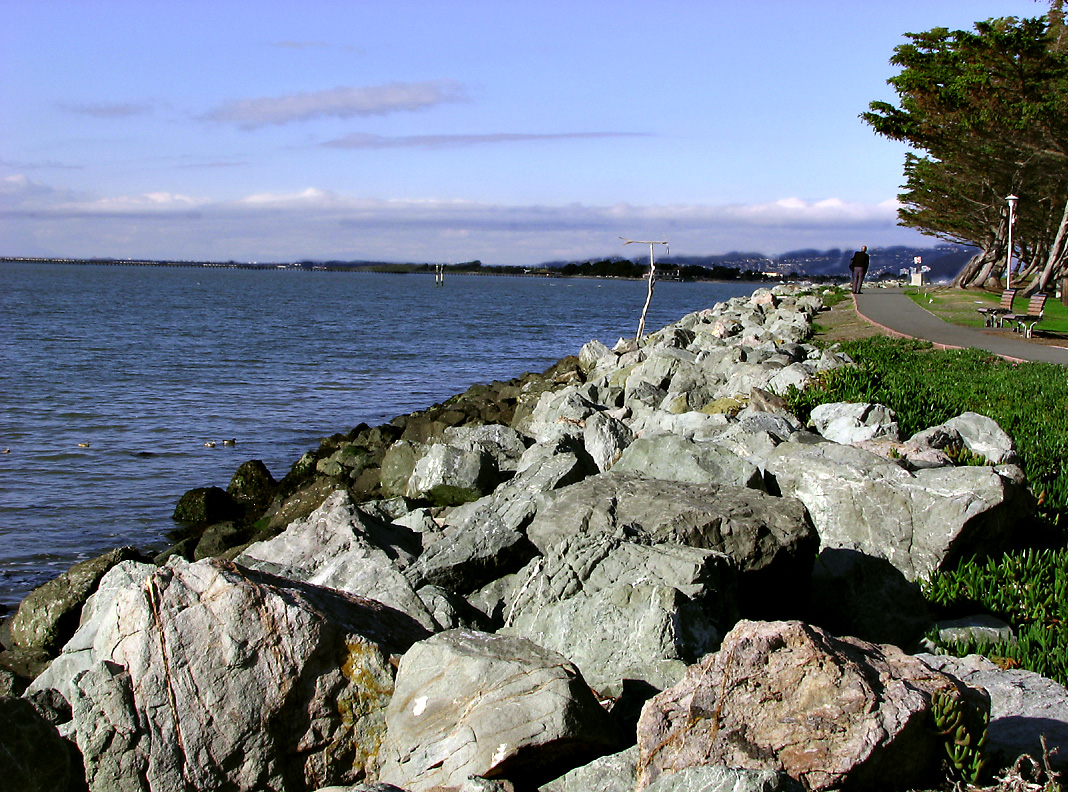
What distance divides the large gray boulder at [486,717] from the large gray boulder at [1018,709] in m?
1.65

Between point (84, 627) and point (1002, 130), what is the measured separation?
3084 centimetres

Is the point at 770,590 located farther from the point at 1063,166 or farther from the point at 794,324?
the point at 1063,166

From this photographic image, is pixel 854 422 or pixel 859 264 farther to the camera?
pixel 859 264

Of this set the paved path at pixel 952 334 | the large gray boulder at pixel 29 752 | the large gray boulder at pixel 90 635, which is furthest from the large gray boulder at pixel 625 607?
the paved path at pixel 952 334

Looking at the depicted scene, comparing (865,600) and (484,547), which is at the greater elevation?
(484,547)

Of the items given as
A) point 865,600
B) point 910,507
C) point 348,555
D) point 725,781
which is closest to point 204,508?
point 348,555

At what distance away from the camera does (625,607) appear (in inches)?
180

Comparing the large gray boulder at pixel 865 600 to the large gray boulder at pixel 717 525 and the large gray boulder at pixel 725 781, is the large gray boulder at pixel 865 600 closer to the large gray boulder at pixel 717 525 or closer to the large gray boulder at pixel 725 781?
the large gray boulder at pixel 717 525

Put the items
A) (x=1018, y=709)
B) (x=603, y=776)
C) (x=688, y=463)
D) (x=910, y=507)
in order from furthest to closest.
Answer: (x=688, y=463)
(x=910, y=507)
(x=1018, y=709)
(x=603, y=776)

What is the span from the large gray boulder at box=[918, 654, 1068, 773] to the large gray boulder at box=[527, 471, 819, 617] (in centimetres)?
103

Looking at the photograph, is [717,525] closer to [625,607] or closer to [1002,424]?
[625,607]

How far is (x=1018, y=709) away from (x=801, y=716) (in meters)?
1.26

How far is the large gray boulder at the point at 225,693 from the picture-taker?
157 inches

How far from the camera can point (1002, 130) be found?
1114 inches
